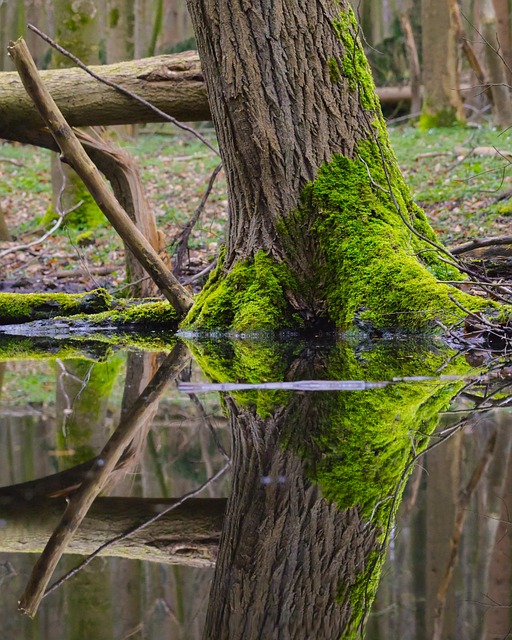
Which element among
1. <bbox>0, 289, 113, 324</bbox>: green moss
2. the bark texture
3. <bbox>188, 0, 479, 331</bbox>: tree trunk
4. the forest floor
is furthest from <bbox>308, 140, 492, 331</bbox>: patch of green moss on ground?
<bbox>0, 289, 113, 324</bbox>: green moss

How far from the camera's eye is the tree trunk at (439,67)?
2038 cm

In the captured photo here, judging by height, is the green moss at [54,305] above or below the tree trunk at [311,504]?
below

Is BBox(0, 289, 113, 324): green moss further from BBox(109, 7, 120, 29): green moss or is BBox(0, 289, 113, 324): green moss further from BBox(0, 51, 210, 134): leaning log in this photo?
BBox(109, 7, 120, 29): green moss

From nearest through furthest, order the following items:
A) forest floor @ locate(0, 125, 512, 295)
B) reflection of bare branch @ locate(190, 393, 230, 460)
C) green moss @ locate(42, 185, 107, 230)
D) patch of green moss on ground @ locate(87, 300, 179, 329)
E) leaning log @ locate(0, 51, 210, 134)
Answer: reflection of bare branch @ locate(190, 393, 230, 460) → patch of green moss on ground @ locate(87, 300, 179, 329) → leaning log @ locate(0, 51, 210, 134) → forest floor @ locate(0, 125, 512, 295) → green moss @ locate(42, 185, 107, 230)

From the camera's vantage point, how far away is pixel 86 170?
6.46 meters

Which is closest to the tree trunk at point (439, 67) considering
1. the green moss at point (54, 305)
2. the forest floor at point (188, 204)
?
the forest floor at point (188, 204)

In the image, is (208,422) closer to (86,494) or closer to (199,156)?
(86,494)

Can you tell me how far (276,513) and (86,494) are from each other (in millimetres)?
697

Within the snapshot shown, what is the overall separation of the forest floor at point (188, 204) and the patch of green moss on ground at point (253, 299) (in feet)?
5.79

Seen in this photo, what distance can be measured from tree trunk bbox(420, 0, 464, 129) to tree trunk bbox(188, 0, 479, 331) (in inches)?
607

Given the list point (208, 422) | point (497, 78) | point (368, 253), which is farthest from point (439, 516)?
point (497, 78)

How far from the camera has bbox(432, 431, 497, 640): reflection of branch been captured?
171cm

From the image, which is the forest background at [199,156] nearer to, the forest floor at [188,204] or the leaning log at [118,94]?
the forest floor at [188,204]

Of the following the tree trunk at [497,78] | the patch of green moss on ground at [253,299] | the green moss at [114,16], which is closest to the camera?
the patch of green moss on ground at [253,299]
